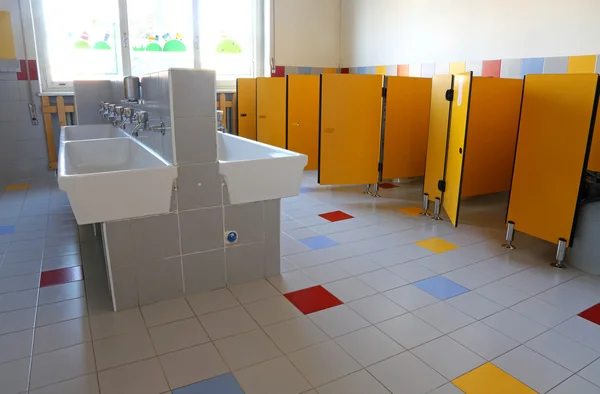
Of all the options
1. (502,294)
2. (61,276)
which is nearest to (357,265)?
(502,294)

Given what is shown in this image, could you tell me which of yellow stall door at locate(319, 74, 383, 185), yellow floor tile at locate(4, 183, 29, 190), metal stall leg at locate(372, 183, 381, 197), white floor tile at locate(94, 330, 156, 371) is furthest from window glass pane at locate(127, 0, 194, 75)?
white floor tile at locate(94, 330, 156, 371)

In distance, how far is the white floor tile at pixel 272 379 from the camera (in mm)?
1556

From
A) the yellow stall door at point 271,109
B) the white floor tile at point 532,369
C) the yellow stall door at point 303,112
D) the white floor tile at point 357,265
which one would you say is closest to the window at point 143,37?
the yellow stall door at point 271,109

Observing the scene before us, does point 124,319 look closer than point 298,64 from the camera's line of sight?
Yes

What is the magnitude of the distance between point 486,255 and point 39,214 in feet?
11.1

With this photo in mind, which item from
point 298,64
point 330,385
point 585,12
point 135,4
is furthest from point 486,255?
point 135,4

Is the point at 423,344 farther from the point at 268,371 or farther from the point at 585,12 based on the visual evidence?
the point at 585,12

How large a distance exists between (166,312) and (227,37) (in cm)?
456

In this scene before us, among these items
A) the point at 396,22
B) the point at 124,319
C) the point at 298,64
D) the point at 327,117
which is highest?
the point at 396,22

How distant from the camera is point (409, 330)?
76.2 inches

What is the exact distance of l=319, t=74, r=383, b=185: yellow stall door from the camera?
3938 millimetres

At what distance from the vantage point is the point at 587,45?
3234 millimetres

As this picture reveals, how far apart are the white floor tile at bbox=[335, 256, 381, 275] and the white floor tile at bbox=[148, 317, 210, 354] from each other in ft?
3.12

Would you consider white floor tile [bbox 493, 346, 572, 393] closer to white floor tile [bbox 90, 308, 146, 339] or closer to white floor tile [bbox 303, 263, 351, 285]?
white floor tile [bbox 303, 263, 351, 285]
